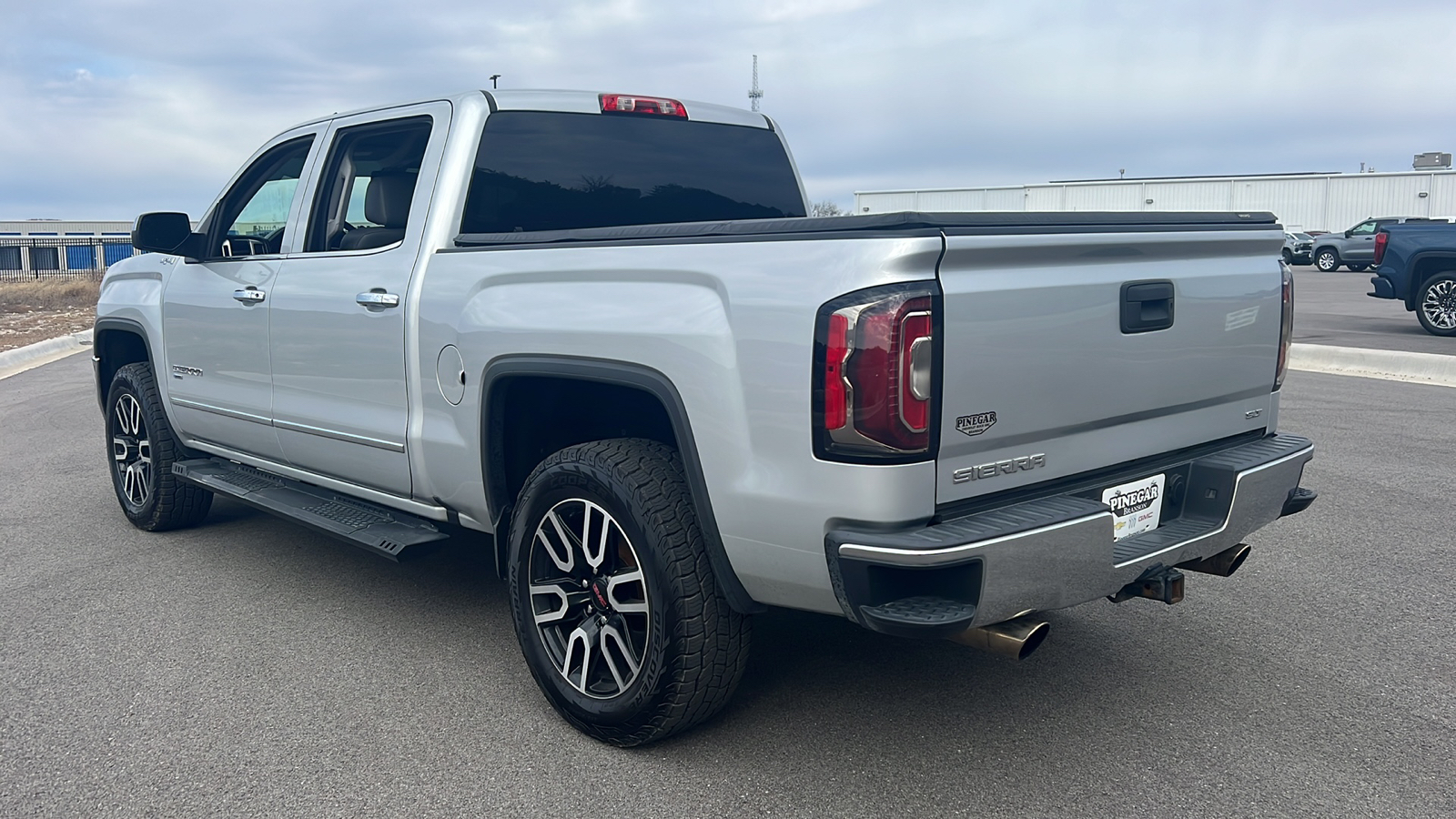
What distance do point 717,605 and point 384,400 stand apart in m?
1.71

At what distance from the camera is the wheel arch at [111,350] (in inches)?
246

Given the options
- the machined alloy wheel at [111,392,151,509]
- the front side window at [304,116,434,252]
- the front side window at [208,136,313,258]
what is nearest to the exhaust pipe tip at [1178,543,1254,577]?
the front side window at [304,116,434,252]

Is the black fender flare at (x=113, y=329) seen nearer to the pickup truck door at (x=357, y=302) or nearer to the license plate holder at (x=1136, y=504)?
the pickup truck door at (x=357, y=302)

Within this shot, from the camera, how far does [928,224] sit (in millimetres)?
2740

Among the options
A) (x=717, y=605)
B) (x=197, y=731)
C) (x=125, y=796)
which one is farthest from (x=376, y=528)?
(x=717, y=605)

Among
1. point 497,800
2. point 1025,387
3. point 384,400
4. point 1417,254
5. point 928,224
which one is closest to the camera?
point 928,224

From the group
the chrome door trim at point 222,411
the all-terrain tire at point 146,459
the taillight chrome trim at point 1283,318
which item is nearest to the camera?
the taillight chrome trim at point 1283,318

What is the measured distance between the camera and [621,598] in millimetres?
3447

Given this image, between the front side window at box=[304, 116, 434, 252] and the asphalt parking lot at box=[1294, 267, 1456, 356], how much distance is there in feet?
40.2

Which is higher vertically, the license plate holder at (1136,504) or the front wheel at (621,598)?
the license plate holder at (1136,504)

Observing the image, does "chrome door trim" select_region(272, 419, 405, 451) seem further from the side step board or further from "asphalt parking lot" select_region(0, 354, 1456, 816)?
"asphalt parking lot" select_region(0, 354, 1456, 816)

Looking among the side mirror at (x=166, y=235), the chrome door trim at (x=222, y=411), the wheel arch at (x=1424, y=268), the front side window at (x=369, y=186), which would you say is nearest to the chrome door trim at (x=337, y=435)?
the chrome door trim at (x=222, y=411)

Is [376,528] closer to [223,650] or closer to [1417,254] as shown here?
[223,650]

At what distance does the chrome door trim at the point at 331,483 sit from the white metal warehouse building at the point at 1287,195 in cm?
4640
